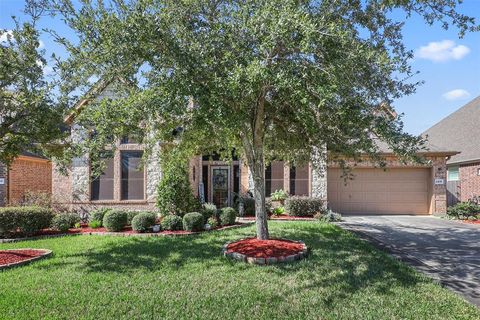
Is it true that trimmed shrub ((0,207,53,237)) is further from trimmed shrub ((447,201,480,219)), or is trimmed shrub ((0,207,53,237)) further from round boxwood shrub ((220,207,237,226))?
trimmed shrub ((447,201,480,219))

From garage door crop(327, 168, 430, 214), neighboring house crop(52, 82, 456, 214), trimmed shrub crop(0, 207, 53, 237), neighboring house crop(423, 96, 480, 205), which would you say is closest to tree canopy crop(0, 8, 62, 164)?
trimmed shrub crop(0, 207, 53, 237)

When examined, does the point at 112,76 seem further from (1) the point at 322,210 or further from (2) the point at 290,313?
(1) the point at 322,210

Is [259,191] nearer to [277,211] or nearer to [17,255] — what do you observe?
[17,255]

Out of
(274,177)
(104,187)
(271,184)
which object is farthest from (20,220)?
(274,177)

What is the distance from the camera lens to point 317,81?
6.26 meters

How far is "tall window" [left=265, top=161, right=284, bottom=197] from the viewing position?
16.4 m

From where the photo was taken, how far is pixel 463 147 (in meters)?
19.8

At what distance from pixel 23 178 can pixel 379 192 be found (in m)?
17.5

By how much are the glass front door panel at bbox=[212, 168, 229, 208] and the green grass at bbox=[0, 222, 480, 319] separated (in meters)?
8.01

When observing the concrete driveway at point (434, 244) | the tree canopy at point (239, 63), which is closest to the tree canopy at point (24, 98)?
the tree canopy at point (239, 63)

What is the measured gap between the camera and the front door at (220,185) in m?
16.9

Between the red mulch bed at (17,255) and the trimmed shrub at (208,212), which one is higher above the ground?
the trimmed shrub at (208,212)

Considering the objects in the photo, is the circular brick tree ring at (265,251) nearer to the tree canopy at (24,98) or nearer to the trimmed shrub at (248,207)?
the tree canopy at (24,98)

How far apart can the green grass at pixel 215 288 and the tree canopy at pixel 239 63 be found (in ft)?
8.09
